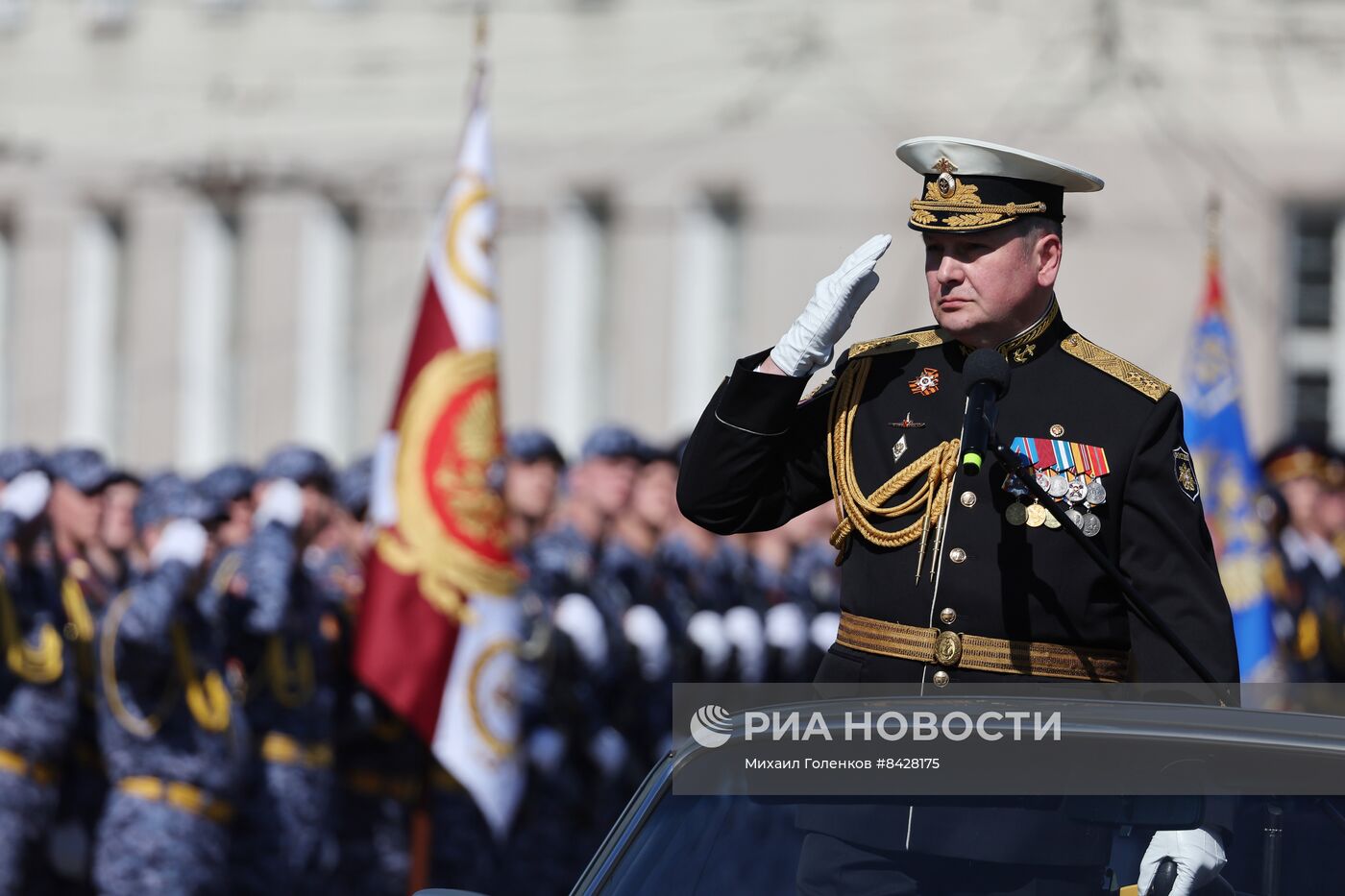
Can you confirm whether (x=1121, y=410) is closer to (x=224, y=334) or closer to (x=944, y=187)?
(x=944, y=187)

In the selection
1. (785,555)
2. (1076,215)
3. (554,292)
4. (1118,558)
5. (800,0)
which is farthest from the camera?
(554,292)

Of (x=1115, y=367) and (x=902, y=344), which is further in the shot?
(x=902, y=344)

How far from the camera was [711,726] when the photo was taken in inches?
153

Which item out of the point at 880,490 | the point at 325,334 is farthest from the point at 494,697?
the point at 325,334

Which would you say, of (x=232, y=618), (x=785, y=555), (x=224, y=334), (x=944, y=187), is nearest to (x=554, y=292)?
(x=224, y=334)

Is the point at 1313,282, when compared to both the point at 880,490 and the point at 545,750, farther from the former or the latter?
the point at 880,490

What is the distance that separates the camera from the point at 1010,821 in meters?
3.57

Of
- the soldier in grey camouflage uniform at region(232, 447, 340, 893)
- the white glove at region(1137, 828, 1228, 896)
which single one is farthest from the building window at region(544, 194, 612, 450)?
the white glove at region(1137, 828, 1228, 896)

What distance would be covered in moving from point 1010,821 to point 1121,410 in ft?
2.92

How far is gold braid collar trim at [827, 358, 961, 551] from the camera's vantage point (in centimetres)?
418

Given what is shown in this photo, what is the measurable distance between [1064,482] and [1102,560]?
187 mm

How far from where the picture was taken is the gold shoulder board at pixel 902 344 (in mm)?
4406

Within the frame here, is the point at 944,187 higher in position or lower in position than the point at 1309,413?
higher

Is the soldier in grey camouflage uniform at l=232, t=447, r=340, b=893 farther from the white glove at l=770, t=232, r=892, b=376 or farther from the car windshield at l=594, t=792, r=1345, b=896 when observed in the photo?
the car windshield at l=594, t=792, r=1345, b=896
